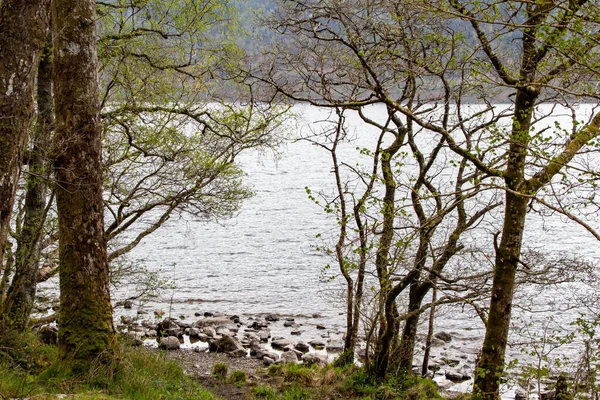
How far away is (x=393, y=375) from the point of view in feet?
43.4

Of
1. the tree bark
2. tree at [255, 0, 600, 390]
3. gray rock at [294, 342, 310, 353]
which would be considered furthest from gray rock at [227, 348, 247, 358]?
the tree bark

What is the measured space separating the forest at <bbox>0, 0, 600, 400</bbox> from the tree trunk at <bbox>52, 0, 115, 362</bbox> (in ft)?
0.08

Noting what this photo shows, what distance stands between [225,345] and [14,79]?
1457 centimetres

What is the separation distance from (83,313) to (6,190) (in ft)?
10.9

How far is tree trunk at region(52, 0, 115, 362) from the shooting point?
7.77 metres

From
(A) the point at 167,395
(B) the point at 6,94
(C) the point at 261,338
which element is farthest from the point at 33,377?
(C) the point at 261,338

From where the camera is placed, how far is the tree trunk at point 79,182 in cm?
777

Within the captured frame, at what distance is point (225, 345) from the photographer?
18.7m

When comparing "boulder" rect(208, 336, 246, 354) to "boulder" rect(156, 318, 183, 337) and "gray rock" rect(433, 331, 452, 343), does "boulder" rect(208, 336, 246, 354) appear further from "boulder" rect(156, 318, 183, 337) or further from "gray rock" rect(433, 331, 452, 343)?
"gray rock" rect(433, 331, 452, 343)

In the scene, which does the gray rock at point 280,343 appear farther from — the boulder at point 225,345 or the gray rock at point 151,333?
the gray rock at point 151,333

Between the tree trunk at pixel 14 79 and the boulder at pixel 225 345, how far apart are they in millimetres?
13881

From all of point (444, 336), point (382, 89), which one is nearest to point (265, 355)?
point (444, 336)

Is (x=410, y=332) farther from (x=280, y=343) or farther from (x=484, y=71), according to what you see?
(x=484, y=71)


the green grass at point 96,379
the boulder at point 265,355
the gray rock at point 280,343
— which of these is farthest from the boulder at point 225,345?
the green grass at point 96,379
